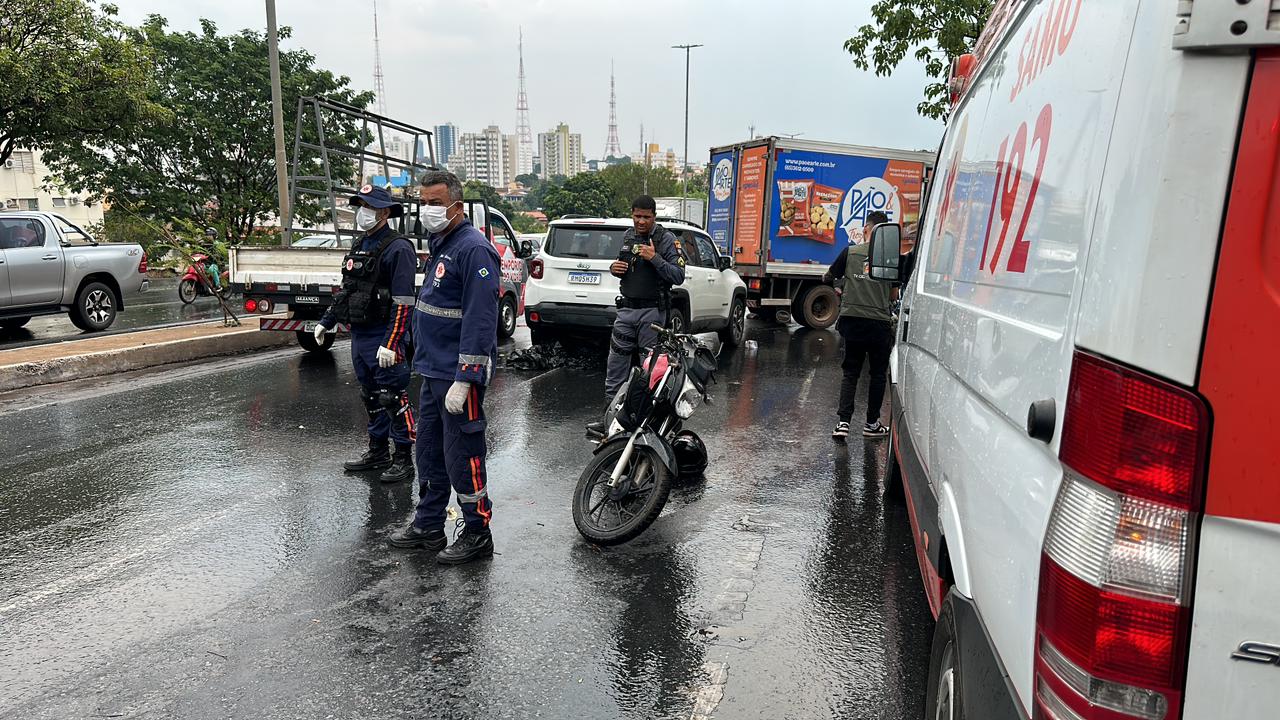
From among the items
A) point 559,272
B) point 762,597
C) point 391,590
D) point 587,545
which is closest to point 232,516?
point 391,590

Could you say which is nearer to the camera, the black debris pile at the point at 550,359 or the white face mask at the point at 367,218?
the white face mask at the point at 367,218

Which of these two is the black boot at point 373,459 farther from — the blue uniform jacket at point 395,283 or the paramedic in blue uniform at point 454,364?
the paramedic in blue uniform at point 454,364

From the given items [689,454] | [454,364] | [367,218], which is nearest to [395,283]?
[367,218]

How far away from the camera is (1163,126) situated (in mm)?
1212

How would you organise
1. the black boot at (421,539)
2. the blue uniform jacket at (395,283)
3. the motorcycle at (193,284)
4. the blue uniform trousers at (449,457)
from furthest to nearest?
the motorcycle at (193,284) → the blue uniform jacket at (395,283) → the black boot at (421,539) → the blue uniform trousers at (449,457)

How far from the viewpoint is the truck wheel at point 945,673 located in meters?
1.93

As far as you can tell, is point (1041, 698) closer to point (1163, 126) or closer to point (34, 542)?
point (1163, 126)

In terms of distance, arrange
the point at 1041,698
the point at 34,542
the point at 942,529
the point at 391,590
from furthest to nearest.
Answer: the point at 34,542
the point at 391,590
the point at 942,529
the point at 1041,698

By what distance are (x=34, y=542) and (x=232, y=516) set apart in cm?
94

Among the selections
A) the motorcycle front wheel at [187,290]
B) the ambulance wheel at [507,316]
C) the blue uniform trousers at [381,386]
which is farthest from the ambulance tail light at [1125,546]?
the motorcycle front wheel at [187,290]

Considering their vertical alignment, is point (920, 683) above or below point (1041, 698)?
below

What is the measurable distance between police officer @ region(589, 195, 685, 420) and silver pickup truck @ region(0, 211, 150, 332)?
9.60 metres

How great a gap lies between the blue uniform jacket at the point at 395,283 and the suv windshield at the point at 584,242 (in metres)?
4.30

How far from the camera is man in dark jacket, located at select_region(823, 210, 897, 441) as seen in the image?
6.43 m
